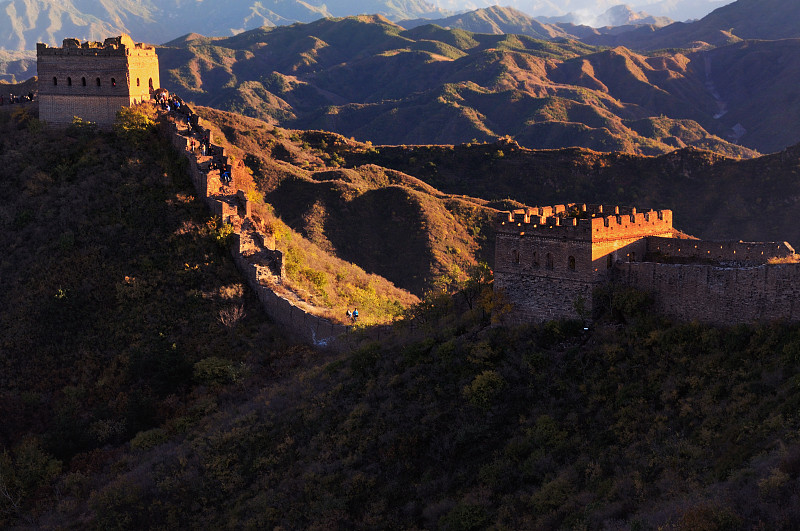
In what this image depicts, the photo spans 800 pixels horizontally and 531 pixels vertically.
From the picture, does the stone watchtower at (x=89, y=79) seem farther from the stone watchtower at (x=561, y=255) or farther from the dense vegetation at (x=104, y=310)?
the stone watchtower at (x=561, y=255)

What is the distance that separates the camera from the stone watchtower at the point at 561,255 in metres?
25.5

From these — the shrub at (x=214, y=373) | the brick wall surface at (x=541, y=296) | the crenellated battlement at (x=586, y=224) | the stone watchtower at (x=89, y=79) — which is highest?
the stone watchtower at (x=89, y=79)

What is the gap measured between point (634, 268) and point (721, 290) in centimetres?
310

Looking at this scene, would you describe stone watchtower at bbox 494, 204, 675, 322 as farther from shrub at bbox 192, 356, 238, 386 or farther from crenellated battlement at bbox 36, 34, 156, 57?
crenellated battlement at bbox 36, 34, 156, 57

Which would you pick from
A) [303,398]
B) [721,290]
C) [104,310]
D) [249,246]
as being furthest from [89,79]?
[721,290]

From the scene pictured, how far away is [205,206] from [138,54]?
1269cm

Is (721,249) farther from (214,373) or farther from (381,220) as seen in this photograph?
(381,220)

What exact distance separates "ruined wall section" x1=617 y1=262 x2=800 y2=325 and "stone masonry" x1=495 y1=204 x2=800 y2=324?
0.03 metres

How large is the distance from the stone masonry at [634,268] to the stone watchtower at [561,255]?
31 millimetres

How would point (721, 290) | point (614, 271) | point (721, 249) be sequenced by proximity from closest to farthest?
point (721, 290), point (614, 271), point (721, 249)

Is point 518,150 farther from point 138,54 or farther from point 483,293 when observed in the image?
point 483,293

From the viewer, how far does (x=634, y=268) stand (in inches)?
989

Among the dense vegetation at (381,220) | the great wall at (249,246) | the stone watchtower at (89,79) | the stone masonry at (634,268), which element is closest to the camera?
the stone masonry at (634,268)

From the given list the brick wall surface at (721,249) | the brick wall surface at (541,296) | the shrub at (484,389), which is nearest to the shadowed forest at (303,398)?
the shrub at (484,389)
